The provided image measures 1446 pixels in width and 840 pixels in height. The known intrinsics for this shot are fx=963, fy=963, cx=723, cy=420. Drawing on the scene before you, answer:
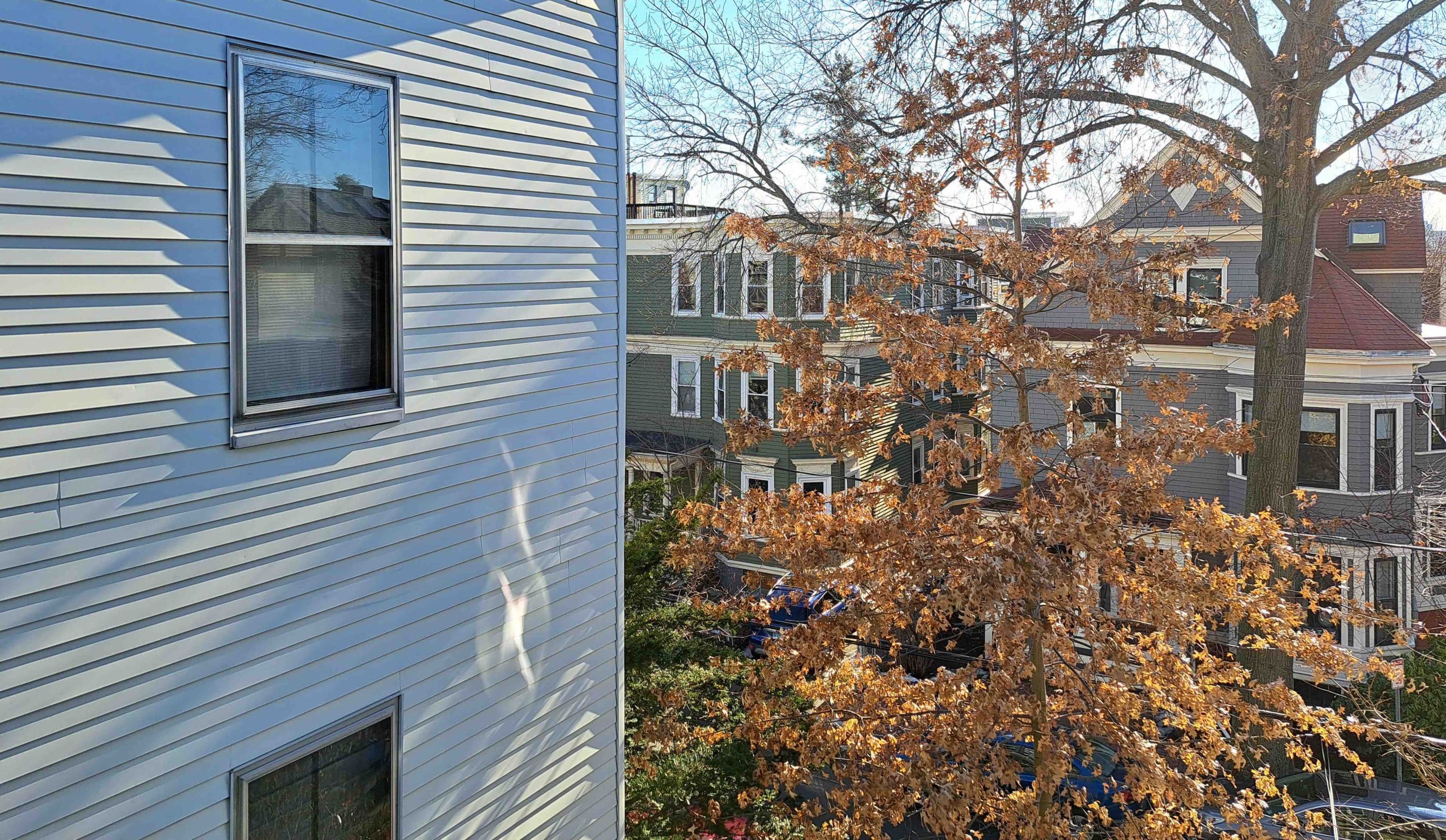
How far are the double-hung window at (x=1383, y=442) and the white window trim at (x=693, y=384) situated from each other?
537 inches

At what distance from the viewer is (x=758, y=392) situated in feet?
73.4

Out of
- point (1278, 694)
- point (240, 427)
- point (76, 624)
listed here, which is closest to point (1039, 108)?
point (1278, 694)

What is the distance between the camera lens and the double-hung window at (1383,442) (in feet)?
54.0

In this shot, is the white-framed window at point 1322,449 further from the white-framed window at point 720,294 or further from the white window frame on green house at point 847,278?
the white-framed window at point 720,294

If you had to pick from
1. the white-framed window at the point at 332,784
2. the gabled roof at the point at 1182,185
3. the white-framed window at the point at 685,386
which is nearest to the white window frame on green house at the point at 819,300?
the white-framed window at the point at 685,386

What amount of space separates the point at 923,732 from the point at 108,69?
7.23 meters

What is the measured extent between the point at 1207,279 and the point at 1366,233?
10.9ft

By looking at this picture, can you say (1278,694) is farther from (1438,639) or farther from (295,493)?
(1438,639)

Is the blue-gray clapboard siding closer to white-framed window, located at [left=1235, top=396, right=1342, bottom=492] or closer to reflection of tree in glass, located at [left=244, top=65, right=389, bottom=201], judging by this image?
reflection of tree in glass, located at [left=244, top=65, right=389, bottom=201]

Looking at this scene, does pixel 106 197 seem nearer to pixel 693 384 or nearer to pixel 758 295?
pixel 758 295

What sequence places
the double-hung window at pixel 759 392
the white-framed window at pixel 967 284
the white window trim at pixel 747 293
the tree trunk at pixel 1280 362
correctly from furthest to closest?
the double-hung window at pixel 759 392 < the white window trim at pixel 747 293 < the tree trunk at pixel 1280 362 < the white-framed window at pixel 967 284

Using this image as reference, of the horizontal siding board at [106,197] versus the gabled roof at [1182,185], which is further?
the gabled roof at [1182,185]

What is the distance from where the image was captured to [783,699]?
28.8 feet

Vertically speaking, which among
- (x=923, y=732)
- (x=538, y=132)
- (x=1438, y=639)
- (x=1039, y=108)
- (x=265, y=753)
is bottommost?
(x=1438, y=639)
